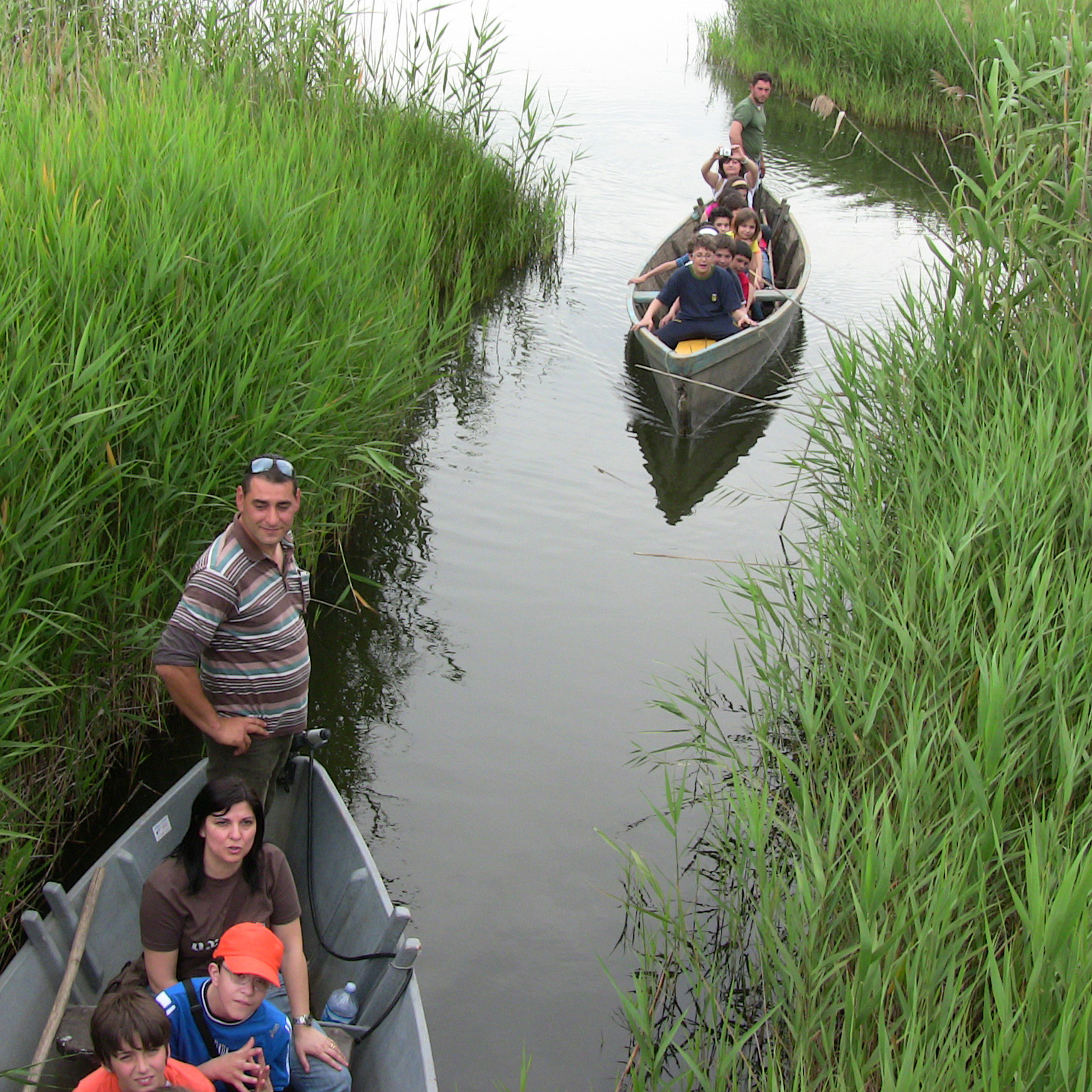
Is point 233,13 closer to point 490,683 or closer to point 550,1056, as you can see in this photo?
point 490,683

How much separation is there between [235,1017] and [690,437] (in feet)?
21.7

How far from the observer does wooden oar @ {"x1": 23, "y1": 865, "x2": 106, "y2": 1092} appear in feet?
10.6

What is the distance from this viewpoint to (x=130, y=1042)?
2828 millimetres

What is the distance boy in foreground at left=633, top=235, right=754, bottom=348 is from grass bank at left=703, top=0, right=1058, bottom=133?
9600 millimetres

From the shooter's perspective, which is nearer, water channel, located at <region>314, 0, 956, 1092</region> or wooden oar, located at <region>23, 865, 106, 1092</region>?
wooden oar, located at <region>23, 865, 106, 1092</region>

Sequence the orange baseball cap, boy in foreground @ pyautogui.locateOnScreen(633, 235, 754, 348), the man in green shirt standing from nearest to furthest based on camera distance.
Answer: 1. the orange baseball cap
2. boy in foreground @ pyautogui.locateOnScreen(633, 235, 754, 348)
3. the man in green shirt standing

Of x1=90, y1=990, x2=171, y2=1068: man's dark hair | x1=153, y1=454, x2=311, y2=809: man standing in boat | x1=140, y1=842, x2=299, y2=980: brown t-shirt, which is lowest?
x1=140, y1=842, x2=299, y2=980: brown t-shirt

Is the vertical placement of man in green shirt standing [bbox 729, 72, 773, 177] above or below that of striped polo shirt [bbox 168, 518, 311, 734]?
above

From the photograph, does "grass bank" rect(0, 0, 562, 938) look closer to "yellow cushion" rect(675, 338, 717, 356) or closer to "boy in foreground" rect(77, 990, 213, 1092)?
"boy in foreground" rect(77, 990, 213, 1092)

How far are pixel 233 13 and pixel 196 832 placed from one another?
730 cm

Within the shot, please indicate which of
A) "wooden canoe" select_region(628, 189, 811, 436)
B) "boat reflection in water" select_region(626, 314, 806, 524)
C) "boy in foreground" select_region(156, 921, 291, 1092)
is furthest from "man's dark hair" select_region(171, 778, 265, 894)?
"wooden canoe" select_region(628, 189, 811, 436)

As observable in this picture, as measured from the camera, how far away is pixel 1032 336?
215 inches

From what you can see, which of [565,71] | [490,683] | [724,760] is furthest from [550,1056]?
[565,71]

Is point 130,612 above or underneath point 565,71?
underneath
